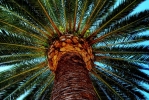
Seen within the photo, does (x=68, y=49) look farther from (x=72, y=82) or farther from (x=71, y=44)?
(x=72, y=82)

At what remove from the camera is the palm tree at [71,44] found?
7.48 meters

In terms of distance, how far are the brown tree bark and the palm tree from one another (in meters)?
0.09

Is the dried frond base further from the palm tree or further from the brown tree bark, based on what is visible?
the brown tree bark

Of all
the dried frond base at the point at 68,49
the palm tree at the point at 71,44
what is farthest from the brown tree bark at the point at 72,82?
the dried frond base at the point at 68,49

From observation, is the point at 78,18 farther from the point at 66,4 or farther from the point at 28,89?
the point at 28,89

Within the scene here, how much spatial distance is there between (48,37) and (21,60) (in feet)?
4.51

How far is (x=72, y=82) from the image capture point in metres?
5.39

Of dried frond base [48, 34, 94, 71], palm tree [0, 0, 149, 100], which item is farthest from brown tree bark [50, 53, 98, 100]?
dried frond base [48, 34, 94, 71]

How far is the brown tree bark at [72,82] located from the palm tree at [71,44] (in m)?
0.09

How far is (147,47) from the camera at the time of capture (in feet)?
28.0

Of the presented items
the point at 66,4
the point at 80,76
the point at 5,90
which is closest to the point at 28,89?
the point at 5,90

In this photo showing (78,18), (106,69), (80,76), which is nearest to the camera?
(80,76)

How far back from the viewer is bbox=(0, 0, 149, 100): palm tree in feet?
24.6

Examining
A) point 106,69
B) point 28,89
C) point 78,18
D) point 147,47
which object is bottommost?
point 28,89
